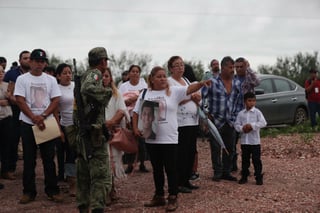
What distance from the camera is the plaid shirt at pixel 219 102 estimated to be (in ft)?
25.8

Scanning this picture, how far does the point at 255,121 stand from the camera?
25.8 feet

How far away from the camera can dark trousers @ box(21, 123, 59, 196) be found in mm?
6719

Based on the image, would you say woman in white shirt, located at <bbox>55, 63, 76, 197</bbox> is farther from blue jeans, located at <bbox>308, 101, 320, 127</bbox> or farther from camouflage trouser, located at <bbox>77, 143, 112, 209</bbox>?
blue jeans, located at <bbox>308, 101, 320, 127</bbox>

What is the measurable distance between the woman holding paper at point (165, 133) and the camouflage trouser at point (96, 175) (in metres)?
0.88

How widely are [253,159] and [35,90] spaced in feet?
11.3

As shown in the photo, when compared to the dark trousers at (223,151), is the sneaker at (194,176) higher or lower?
lower

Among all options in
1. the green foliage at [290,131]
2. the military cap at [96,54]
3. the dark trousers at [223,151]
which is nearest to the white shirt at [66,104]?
the military cap at [96,54]

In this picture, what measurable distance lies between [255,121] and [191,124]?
128 cm

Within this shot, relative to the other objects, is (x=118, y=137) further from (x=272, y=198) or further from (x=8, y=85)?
(x=8, y=85)

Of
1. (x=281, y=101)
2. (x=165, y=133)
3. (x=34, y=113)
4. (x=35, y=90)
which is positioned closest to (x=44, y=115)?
A: (x=34, y=113)

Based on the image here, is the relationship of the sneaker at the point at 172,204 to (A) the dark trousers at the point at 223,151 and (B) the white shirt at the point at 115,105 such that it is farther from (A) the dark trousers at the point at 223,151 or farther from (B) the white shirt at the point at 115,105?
(A) the dark trousers at the point at 223,151

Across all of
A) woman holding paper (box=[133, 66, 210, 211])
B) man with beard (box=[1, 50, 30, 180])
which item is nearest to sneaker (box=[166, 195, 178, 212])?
woman holding paper (box=[133, 66, 210, 211])

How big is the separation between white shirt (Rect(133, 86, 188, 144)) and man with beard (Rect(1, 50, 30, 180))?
2837 millimetres

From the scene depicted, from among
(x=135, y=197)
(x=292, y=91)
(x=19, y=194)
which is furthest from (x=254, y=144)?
(x=292, y=91)
